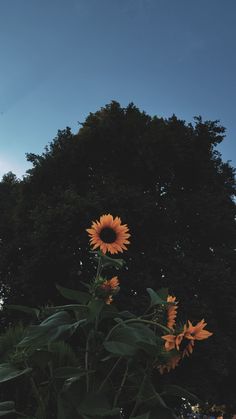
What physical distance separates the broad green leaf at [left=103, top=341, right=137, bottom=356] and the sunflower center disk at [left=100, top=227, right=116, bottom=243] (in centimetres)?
110

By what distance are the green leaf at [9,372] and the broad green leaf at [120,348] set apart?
0.46m

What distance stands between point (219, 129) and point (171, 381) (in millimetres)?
11309

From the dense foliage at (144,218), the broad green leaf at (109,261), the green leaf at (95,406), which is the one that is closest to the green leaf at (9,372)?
the green leaf at (95,406)

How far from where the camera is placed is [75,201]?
15.9 metres

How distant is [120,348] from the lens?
232cm

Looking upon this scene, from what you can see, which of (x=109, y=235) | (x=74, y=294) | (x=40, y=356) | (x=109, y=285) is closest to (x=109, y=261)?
(x=109, y=285)

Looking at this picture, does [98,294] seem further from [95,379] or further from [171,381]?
[171,381]

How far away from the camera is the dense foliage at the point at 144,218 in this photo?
1577 centimetres

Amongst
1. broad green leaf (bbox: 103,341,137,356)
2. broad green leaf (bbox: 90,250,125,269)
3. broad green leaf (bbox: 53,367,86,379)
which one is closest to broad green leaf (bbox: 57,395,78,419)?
broad green leaf (bbox: 53,367,86,379)

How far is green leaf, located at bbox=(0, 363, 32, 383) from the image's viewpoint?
237cm

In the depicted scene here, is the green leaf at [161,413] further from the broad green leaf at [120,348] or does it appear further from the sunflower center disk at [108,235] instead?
the sunflower center disk at [108,235]

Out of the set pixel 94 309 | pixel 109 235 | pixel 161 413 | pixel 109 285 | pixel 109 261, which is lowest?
pixel 161 413

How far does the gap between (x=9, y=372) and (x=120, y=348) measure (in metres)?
0.65

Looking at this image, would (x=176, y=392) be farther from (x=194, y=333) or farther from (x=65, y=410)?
(x=65, y=410)
